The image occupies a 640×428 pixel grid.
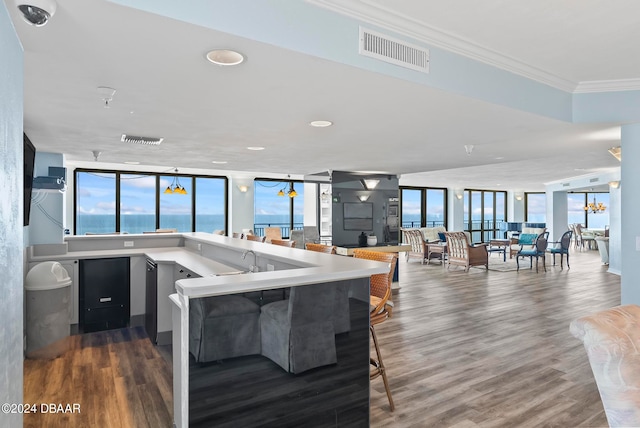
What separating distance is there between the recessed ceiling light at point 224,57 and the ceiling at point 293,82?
56mm

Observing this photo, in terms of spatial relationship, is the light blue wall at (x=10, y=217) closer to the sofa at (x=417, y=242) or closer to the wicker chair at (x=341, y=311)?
the wicker chair at (x=341, y=311)

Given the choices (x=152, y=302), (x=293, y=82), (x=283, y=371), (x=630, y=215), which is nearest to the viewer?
(x=283, y=371)

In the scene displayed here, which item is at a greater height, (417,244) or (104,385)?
(417,244)

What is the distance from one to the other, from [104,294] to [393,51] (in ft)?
13.9

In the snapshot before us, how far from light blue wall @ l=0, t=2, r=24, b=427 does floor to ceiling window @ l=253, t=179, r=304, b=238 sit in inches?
418

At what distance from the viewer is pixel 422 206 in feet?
50.0

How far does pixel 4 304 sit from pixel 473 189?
16813mm

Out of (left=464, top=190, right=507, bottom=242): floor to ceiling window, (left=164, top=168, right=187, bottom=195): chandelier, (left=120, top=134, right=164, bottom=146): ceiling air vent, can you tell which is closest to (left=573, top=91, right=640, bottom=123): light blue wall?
Result: (left=120, top=134, right=164, bottom=146): ceiling air vent

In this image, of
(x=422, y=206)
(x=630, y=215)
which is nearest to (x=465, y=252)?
(x=422, y=206)

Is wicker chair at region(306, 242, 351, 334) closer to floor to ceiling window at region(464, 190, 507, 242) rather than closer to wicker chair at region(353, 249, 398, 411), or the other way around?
wicker chair at region(353, 249, 398, 411)

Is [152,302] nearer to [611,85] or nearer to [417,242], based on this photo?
[611,85]

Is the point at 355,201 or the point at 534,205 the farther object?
the point at 534,205

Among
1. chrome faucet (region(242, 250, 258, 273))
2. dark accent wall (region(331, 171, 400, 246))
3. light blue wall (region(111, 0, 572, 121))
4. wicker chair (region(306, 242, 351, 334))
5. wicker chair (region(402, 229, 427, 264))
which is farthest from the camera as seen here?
wicker chair (region(402, 229, 427, 264))

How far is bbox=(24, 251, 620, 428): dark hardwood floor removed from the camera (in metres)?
2.61
